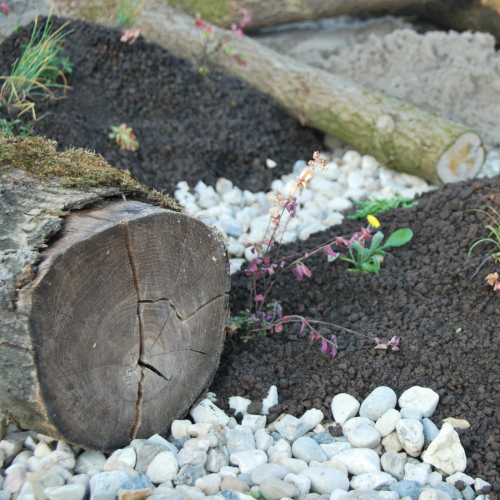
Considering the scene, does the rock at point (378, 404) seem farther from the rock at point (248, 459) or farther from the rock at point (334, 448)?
the rock at point (248, 459)

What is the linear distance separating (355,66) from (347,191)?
1519mm

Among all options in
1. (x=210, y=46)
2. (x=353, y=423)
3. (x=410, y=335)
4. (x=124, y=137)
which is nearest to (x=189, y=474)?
(x=353, y=423)

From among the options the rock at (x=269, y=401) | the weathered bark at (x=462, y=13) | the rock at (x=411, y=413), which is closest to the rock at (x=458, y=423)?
the rock at (x=411, y=413)

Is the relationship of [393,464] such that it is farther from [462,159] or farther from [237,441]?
[462,159]

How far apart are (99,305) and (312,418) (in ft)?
3.20

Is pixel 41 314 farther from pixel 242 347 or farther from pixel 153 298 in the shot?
pixel 242 347

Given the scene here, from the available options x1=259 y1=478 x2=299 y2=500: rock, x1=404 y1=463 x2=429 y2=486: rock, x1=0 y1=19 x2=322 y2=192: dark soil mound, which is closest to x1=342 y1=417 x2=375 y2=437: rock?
x1=404 y1=463 x2=429 y2=486: rock

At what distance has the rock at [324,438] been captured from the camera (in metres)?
2.05

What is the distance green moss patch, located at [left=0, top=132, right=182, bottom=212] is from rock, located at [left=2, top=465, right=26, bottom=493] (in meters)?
0.97

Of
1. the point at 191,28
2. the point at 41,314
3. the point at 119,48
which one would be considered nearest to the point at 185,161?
the point at 119,48

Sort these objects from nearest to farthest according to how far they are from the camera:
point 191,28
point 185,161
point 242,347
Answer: point 242,347
point 185,161
point 191,28

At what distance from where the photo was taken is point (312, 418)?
2.11m

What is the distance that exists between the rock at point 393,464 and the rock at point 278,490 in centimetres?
40

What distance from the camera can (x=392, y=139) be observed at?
13.0ft
